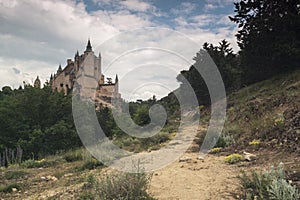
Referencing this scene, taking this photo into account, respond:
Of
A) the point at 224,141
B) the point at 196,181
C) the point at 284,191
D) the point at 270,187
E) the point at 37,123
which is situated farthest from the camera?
the point at 37,123

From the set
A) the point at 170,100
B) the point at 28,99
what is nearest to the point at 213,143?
the point at 170,100

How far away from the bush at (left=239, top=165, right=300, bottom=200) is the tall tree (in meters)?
11.9

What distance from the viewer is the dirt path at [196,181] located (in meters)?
3.82

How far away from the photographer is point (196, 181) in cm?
452

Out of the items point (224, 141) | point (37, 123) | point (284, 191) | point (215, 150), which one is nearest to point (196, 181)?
point (284, 191)

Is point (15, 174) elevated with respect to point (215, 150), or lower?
lower

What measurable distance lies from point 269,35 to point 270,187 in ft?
43.7

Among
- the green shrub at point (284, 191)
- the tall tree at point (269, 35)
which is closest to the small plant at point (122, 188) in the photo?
the green shrub at point (284, 191)

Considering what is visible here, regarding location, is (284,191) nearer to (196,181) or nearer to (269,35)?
(196,181)

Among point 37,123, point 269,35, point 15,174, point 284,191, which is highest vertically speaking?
point 269,35

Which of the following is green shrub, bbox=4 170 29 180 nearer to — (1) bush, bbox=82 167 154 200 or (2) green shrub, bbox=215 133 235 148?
(1) bush, bbox=82 167 154 200

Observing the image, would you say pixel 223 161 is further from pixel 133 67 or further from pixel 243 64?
pixel 243 64

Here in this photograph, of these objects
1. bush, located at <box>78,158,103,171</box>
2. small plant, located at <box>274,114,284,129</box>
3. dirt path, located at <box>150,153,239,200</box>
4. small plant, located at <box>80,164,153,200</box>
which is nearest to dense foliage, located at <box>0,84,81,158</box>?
bush, located at <box>78,158,103,171</box>

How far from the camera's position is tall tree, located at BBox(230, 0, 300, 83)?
1380 centimetres
